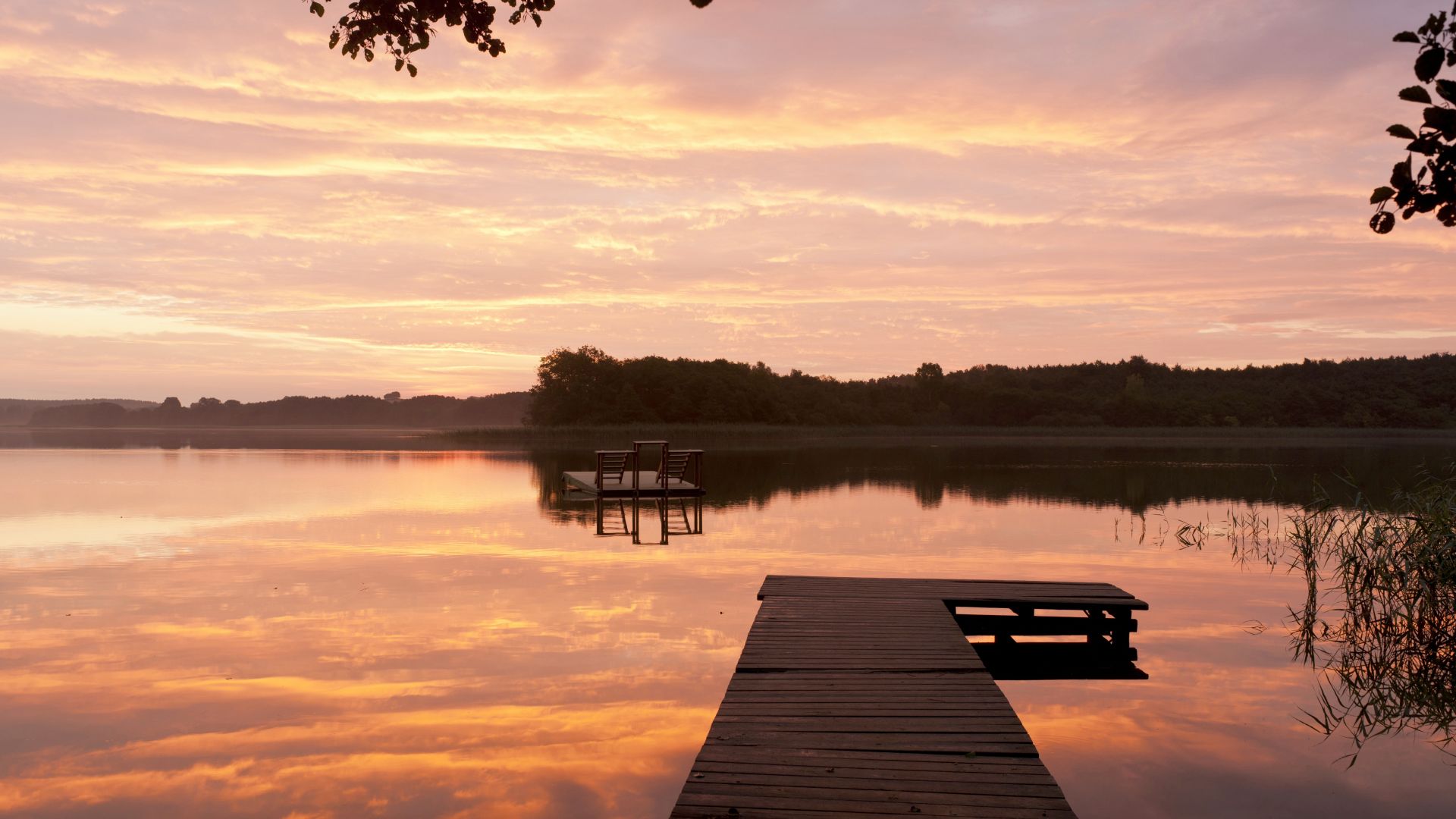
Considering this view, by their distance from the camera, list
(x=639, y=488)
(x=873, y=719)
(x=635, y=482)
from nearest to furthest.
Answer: (x=873, y=719), (x=635, y=482), (x=639, y=488)

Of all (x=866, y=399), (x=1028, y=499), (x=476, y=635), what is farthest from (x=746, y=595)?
(x=866, y=399)

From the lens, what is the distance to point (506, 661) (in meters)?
7.67

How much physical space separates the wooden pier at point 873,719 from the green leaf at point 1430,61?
2.88m

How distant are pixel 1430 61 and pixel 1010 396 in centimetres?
8262

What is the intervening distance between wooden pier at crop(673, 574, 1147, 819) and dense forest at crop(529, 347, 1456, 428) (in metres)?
63.0

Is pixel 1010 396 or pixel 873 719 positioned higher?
pixel 1010 396

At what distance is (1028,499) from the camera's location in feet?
71.4

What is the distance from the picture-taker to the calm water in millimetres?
5312

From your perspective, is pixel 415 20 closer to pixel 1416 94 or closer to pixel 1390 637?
pixel 1416 94

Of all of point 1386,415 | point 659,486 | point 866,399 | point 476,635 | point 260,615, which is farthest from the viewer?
point 866,399

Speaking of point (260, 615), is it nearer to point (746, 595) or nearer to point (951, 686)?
point (746, 595)

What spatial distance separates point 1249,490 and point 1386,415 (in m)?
60.1

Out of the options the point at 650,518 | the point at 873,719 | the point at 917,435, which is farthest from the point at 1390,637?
the point at 917,435

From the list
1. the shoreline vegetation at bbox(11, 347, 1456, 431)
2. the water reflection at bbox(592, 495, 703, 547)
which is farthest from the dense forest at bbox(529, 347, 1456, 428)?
the water reflection at bbox(592, 495, 703, 547)
